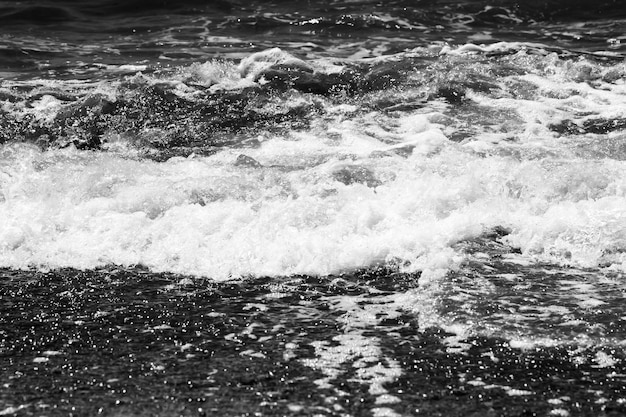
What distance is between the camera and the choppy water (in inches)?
164

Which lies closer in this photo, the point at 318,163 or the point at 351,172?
the point at 351,172

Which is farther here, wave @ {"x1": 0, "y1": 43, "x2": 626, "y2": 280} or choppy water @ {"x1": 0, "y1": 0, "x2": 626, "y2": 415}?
wave @ {"x1": 0, "y1": 43, "x2": 626, "y2": 280}

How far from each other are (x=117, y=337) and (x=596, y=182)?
3246 mm

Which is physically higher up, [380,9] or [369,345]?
[380,9]

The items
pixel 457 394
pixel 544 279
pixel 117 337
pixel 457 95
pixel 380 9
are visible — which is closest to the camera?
pixel 457 394

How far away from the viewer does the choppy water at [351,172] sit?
4.17 m

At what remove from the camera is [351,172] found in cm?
602

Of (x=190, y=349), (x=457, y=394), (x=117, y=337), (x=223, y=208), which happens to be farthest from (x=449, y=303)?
(x=223, y=208)

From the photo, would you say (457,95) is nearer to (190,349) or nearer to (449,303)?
(449,303)

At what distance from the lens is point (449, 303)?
404 cm

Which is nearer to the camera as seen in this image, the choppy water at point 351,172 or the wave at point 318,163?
the choppy water at point 351,172

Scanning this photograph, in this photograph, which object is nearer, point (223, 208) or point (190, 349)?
point (190, 349)

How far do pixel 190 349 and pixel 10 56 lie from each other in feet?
27.6

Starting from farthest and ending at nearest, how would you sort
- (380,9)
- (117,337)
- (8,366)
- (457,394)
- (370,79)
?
(380,9) → (370,79) → (117,337) → (8,366) → (457,394)
